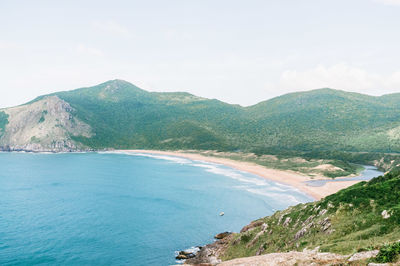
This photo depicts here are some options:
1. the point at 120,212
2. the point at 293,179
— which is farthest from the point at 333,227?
the point at 293,179

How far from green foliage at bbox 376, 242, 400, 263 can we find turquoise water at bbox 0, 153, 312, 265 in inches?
1502

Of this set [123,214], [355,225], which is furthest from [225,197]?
[355,225]

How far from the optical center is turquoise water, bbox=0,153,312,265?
5472cm

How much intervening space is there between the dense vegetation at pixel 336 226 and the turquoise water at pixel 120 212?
15.8 metres

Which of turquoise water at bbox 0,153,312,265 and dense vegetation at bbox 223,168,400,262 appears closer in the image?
dense vegetation at bbox 223,168,400,262

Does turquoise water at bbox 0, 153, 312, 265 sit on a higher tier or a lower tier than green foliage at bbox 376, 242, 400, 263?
lower

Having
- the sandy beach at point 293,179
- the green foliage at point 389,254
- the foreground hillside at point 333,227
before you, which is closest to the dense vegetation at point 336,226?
the foreground hillside at point 333,227

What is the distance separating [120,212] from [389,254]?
242 feet

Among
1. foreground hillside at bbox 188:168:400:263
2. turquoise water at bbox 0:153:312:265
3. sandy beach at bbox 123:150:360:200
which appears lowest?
turquoise water at bbox 0:153:312:265

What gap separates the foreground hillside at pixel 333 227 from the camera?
3202cm

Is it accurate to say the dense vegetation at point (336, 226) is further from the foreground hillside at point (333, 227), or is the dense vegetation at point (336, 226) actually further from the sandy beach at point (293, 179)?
the sandy beach at point (293, 179)

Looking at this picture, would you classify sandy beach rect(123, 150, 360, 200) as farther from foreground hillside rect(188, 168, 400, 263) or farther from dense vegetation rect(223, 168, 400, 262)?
dense vegetation rect(223, 168, 400, 262)

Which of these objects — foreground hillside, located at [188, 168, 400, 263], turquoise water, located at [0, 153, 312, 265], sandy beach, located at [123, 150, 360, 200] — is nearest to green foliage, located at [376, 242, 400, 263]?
foreground hillside, located at [188, 168, 400, 263]

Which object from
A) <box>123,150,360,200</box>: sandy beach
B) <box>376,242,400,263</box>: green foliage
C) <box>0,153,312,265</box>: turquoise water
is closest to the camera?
<box>376,242,400,263</box>: green foliage
